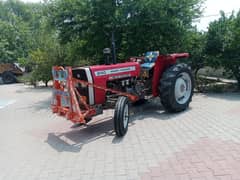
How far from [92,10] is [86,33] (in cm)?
81

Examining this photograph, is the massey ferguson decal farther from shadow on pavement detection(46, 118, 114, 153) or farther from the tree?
the tree

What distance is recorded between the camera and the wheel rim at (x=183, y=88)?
5992mm

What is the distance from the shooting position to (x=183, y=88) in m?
6.18

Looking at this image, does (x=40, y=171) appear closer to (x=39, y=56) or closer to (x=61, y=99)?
(x=61, y=99)

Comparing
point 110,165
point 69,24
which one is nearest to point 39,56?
point 69,24

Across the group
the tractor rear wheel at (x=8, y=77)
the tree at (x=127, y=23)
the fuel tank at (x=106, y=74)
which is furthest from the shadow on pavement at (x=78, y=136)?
the tractor rear wheel at (x=8, y=77)

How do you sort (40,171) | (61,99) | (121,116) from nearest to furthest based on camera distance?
(40,171), (121,116), (61,99)

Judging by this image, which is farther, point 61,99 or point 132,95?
point 132,95

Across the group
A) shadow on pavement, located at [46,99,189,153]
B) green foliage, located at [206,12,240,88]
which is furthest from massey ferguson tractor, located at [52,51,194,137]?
green foliage, located at [206,12,240,88]

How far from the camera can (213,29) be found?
28.0 feet

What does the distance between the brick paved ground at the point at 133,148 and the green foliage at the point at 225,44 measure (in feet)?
8.81

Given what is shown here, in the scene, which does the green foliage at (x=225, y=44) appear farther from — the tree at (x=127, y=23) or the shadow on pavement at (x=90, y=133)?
the shadow on pavement at (x=90, y=133)

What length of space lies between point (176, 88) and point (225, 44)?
3.62 meters

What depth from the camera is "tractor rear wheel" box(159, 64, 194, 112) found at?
18.4 ft
